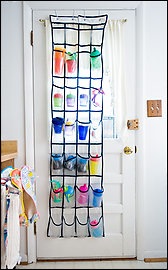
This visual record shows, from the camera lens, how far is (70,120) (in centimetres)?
138

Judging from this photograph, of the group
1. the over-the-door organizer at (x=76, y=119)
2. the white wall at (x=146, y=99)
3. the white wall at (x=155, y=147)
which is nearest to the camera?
the white wall at (x=146, y=99)

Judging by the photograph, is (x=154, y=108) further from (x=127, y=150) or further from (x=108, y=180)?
(x=108, y=180)

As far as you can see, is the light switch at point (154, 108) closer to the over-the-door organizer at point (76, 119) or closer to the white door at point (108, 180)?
the white door at point (108, 180)

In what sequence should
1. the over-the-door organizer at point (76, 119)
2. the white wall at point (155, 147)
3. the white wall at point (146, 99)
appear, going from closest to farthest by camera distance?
the white wall at point (146, 99)
the white wall at point (155, 147)
the over-the-door organizer at point (76, 119)

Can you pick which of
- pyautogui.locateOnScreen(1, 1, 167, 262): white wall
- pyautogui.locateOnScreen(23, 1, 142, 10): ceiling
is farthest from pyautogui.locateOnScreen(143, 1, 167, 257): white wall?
pyautogui.locateOnScreen(23, 1, 142, 10): ceiling

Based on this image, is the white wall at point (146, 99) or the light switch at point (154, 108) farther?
the light switch at point (154, 108)

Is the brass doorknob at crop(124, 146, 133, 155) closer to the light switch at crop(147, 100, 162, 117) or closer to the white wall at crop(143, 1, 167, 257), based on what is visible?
the white wall at crop(143, 1, 167, 257)

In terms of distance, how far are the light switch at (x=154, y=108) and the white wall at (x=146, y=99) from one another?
0.02m

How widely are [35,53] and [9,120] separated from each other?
44cm

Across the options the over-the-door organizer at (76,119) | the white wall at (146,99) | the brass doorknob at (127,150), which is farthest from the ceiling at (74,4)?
the brass doorknob at (127,150)

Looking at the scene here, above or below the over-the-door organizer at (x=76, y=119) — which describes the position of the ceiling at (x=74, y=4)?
above

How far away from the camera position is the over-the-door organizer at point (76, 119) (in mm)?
1363

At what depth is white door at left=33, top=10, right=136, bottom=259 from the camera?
4.53 feet

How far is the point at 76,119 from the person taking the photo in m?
1.38
